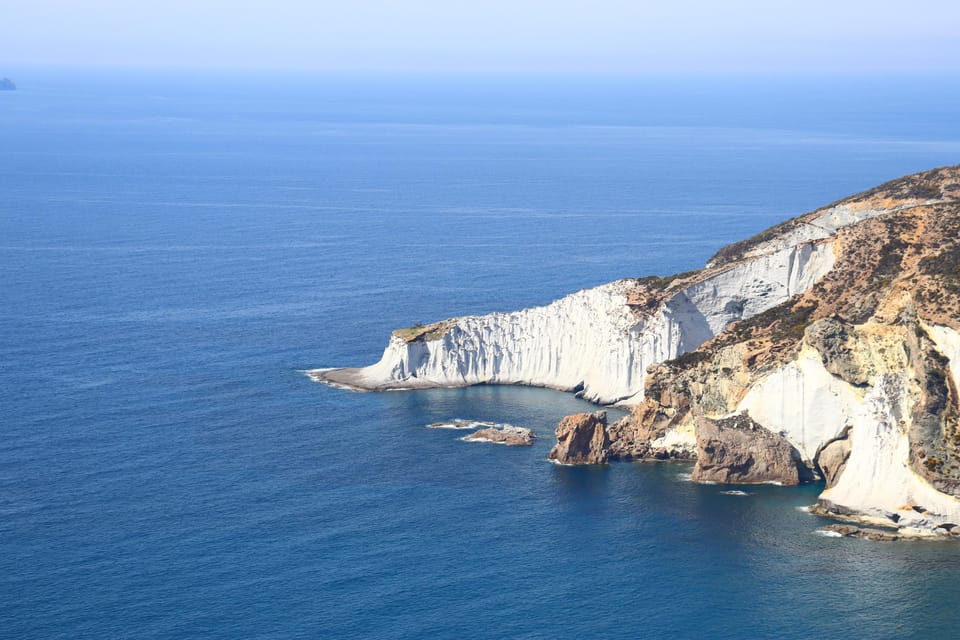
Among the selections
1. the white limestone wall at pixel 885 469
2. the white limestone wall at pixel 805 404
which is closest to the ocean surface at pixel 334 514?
the white limestone wall at pixel 885 469

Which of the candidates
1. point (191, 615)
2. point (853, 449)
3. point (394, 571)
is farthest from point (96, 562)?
point (853, 449)

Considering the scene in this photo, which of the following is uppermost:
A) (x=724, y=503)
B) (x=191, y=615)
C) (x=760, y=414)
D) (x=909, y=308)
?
(x=909, y=308)

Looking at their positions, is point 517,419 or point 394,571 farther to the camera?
point 517,419

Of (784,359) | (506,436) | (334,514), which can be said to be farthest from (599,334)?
(334,514)

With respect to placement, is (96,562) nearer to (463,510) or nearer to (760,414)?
(463,510)

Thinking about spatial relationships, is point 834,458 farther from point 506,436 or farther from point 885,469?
point 506,436

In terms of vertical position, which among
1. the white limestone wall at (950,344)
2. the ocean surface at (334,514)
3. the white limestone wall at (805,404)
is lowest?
the ocean surface at (334,514)

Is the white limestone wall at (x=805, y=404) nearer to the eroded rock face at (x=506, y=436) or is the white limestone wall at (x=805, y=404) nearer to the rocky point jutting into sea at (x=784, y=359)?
the rocky point jutting into sea at (x=784, y=359)
